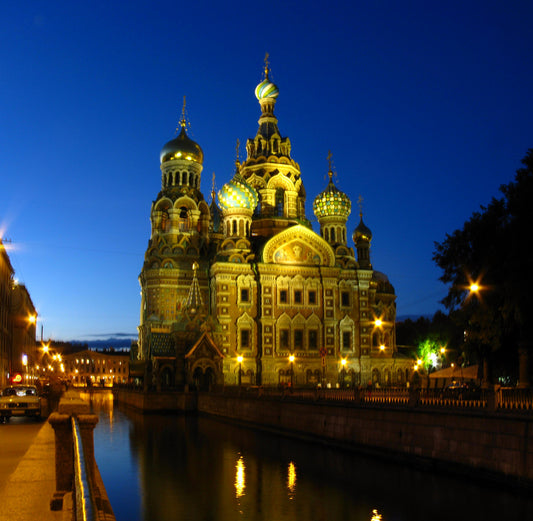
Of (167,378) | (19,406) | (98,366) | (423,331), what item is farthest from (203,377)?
(98,366)

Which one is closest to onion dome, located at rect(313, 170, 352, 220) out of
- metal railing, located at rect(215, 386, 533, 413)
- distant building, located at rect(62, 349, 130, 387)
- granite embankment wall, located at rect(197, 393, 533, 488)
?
metal railing, located at rect(215, 386, 533, 413)

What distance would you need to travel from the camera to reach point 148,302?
55.9 metres

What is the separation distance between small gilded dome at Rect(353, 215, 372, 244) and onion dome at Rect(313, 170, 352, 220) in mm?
9525

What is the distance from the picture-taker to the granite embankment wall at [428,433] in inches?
627

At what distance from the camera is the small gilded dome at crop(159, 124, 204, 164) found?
60.7 m

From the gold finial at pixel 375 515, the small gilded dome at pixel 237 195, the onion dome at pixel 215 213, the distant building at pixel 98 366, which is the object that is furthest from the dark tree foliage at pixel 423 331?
the distant building at pixel 98 366

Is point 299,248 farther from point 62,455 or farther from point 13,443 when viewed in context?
point 62,455

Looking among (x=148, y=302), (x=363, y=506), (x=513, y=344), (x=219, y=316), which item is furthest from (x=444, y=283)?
(x=148, y=302)

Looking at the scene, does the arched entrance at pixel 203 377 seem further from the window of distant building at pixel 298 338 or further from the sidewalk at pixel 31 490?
the sidewalk at pixel 31 490

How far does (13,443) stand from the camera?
17766 mm

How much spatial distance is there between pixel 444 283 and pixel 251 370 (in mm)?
26948

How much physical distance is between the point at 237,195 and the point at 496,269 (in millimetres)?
32228

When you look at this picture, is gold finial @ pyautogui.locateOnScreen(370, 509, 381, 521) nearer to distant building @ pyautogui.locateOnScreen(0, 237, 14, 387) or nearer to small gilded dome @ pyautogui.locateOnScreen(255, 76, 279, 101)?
distant building @ pyautogui.locateOnScreen(0, 237, 14, 387)

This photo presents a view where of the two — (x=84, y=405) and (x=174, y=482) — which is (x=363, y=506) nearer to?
(x=174, y=482)
